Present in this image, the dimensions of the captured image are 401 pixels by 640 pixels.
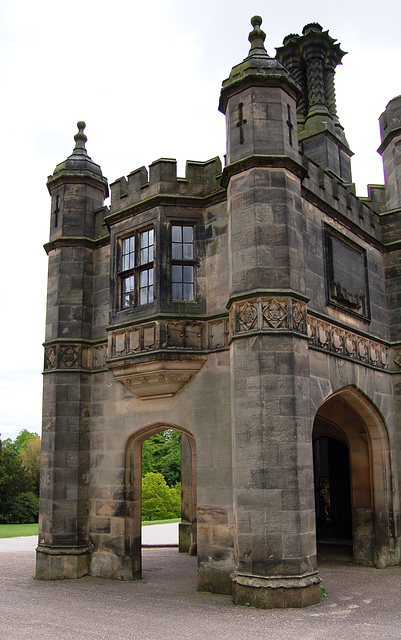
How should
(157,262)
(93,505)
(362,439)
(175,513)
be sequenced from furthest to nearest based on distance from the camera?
(175,513)
(362,439)
(93,505)
(157,262)

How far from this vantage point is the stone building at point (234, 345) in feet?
33.0

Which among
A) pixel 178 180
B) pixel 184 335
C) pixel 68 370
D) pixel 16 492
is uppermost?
pixel 178 180

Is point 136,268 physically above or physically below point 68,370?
above

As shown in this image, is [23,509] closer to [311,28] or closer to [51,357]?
[51,357]

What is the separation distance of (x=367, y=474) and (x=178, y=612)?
21.5ft

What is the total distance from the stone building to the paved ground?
50 cm

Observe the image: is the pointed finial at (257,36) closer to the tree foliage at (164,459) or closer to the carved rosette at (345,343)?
the carved rosette at (345,343)

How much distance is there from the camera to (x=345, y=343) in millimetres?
12891

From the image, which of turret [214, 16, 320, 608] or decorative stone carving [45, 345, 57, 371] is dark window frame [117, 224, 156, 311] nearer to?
turret [214, 16, 320, 608]

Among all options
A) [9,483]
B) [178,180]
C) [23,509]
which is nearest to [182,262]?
[178,180]

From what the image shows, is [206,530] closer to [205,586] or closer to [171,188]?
[205,586]

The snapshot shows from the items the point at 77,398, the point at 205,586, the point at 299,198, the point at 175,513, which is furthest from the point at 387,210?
the point at 175,513

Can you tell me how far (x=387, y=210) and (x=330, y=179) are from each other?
10.4 feet

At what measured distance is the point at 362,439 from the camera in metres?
14.6
